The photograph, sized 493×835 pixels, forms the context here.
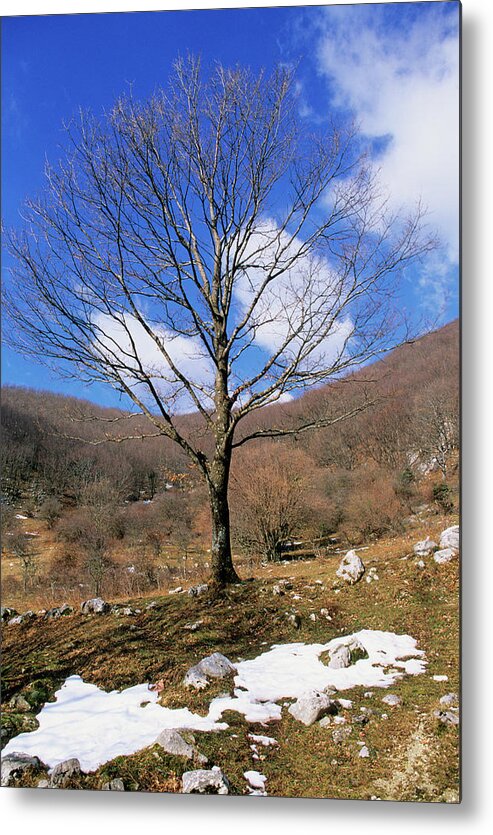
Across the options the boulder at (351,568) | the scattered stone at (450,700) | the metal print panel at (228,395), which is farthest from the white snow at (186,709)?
the boulder at (351,568)

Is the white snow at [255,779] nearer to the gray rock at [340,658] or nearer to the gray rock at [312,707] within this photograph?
the gray rock at [312,707]

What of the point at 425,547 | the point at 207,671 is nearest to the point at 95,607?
the point at 207,671

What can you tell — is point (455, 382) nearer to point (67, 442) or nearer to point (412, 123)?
point (412, 123)

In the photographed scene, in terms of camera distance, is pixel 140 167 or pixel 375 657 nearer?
pixel 375 657

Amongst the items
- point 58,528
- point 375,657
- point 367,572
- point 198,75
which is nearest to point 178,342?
point 58,528

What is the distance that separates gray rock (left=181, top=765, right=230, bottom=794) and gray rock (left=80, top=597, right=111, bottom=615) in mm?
906

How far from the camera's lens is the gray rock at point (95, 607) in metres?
2.96

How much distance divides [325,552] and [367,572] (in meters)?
0.27

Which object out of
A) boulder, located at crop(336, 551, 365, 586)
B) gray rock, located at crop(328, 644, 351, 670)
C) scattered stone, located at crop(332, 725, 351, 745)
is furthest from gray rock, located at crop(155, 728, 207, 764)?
boulder, located at crop(336, 551, 365, 586)

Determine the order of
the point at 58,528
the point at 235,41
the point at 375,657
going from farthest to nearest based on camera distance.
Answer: the point at 58,528 < the point at 235,41 < the point at 375,657

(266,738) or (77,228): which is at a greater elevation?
(77,228)

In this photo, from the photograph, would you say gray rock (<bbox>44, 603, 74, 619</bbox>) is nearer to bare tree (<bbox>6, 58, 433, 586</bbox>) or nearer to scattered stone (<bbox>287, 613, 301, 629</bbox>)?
bare tree (<bbox>6, 58, 433, 586</bbox>)

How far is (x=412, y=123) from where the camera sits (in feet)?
8.69

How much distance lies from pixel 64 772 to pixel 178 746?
55cm
